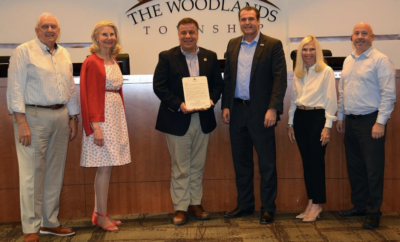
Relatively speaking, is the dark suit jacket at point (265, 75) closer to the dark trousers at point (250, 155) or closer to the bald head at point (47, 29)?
the dark trousers at point (250, 155)

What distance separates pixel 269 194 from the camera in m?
3.61

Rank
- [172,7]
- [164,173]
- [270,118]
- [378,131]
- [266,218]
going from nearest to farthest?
[378,131], [270,118], [266,218], [164,173], [172,7]

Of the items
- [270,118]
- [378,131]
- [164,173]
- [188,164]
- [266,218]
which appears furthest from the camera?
[164,173]

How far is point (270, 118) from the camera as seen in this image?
11.3ft

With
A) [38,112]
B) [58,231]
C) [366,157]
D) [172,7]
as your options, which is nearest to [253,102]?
[366,157]

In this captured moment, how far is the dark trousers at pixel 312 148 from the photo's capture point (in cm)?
351

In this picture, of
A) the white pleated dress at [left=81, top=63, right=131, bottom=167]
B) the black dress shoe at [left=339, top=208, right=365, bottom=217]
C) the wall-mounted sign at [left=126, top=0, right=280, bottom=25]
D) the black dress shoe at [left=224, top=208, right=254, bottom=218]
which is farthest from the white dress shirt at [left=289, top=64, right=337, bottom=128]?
the wall-mounted sign at [left=126, top=0, right=280, bottom=25]

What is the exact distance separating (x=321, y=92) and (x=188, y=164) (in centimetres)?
128

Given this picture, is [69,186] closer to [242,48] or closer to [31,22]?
[242,48]

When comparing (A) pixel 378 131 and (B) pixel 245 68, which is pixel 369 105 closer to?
(A) pixel 378 131

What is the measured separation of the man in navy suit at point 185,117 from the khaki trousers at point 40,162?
83 cm

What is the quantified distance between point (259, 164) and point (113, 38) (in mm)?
1602

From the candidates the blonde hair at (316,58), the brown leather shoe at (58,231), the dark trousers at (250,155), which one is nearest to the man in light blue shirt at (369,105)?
the blonde hair at (316,58)

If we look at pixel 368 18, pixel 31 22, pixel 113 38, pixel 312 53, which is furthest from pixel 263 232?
pixel 31 22
